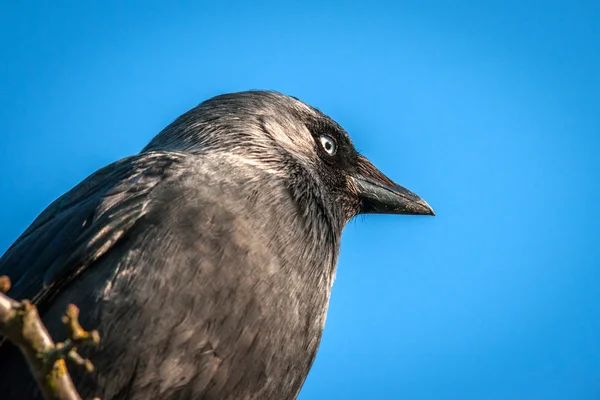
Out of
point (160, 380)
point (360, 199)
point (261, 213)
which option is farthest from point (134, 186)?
point (360, 199)

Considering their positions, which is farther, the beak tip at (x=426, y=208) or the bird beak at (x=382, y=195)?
the beak tip at (x=426, y=208)

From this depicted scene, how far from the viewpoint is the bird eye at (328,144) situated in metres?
5.79

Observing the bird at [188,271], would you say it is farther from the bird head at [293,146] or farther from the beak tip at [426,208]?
the beak tip at [426,208]

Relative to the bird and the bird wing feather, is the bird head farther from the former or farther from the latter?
the bird wing feather

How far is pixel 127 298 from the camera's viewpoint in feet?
12.1

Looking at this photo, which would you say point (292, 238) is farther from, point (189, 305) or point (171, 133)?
point (171, 133)

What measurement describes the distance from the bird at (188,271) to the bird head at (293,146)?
41mm

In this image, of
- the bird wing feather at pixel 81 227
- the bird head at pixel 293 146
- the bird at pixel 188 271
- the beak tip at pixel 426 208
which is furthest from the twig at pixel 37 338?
the beak tip at pixel 426 208

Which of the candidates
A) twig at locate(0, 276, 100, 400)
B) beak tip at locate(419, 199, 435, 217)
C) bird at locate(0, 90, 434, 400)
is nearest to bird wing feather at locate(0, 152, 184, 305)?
bird at locate(0, 90, 434, 400)

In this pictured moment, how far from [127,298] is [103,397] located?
1.55 feet

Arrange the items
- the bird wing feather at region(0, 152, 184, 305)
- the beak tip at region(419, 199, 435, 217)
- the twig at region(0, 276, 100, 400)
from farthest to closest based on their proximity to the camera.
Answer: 1. the beak tip at region(419, 199, 435, 217)
2. the bird wing feather at region(0, 152, 184, 305)
3. the twig at region(0, 276, 100, 400)

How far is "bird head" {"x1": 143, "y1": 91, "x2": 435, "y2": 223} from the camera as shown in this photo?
4973 mm

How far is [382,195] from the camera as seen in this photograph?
19.7 feet

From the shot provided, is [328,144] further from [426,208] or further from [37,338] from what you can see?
[37,338]
